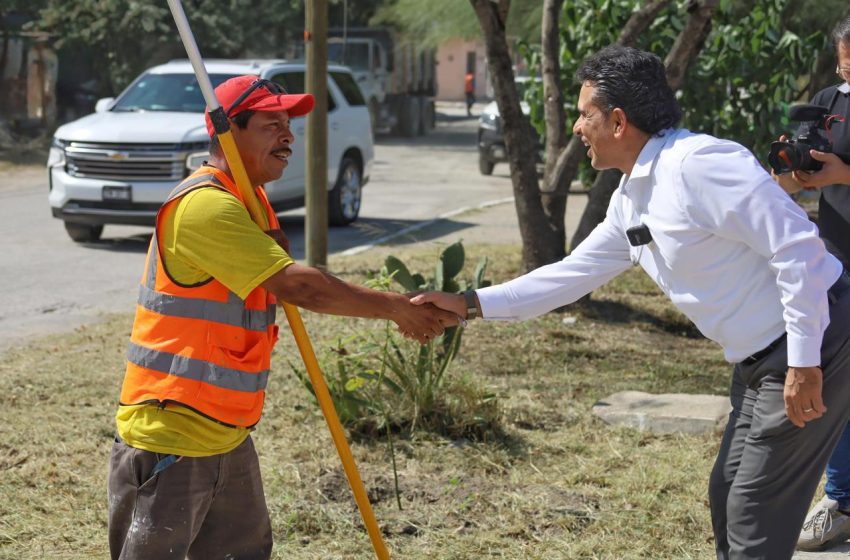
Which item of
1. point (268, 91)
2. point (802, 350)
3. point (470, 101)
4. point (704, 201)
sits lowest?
point (470, 101)

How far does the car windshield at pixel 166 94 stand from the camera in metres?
13.1

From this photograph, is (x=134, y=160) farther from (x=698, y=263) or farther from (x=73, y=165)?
(x=698, y=263)

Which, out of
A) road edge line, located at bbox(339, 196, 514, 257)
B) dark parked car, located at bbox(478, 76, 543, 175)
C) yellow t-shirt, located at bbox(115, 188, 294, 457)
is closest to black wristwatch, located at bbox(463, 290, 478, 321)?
yellow t-shirt, located at bbox(115, 188, 294, 457)

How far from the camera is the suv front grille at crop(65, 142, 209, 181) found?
39.1 ft

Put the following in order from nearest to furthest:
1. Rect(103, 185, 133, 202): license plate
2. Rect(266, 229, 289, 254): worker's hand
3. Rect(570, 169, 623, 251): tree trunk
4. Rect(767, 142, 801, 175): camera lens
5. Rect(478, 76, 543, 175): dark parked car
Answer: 1. Rect(266, 229, 289, 254): worker's hand
2. Rect(767, 142, 801, 175): camera lens
3. Rect(570, 169, 623, 251): tree trunk
4. Rect(103, 185, 133, 202): license plate
5. Rect(478, 76, 543, 175): dark parked car

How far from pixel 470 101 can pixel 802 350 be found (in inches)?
1800

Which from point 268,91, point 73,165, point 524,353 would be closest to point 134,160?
point 73,165

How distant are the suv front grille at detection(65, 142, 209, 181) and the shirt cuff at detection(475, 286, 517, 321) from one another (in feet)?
27.8

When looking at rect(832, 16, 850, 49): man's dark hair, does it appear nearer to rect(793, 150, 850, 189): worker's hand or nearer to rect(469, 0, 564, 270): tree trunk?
Result: rect(793, 150, 850, 189): worker's hand

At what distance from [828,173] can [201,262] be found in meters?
2.37

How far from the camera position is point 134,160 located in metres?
11.9

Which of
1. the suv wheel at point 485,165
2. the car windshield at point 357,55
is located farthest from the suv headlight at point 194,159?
the car windshield at point 357,55

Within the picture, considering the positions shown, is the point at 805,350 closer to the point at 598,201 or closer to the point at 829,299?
the point at 829,299

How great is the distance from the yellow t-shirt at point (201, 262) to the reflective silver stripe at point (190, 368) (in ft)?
0.35
